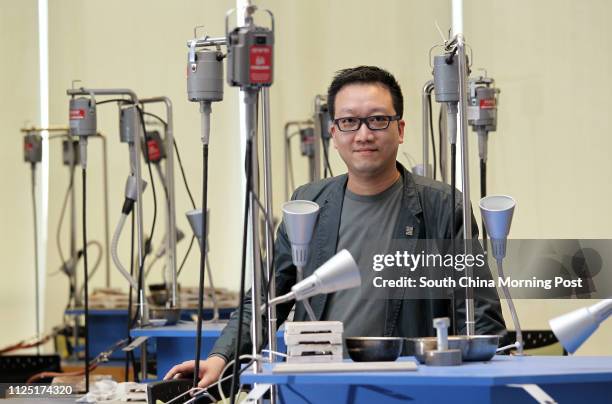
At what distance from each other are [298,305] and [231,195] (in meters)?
4.84

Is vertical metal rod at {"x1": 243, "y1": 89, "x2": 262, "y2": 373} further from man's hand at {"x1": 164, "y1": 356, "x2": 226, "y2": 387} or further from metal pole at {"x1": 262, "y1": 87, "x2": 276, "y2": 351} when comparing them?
man's hand at {"x1": 164, "y1": 356, "x2": 226, "y2": 387}

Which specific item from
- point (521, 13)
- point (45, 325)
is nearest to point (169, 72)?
point (45, 325)

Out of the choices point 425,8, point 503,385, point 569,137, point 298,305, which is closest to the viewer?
point 503,385

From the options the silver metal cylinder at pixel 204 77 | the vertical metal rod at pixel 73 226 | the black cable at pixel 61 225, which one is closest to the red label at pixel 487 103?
the silver metal cylinder at pixel 204 77

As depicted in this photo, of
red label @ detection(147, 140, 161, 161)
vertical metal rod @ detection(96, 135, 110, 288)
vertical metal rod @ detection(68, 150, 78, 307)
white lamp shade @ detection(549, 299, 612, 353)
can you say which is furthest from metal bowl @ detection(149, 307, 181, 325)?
vertical metal rod @ detection(96, 135, 110, 288)

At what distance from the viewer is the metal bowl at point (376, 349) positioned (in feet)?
7.98

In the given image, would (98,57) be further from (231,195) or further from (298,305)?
(298,305)

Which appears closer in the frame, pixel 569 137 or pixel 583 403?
pixel 583 403

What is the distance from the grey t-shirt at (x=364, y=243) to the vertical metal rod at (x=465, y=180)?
15.5 inches

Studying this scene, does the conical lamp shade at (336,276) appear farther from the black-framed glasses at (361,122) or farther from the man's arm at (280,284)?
the black-framed glasses at (361,122)

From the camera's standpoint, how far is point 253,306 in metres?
2.53

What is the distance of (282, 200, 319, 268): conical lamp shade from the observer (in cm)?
254

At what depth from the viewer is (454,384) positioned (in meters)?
2.20

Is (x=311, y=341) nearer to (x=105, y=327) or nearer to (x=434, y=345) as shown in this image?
(x=434, y=345)
